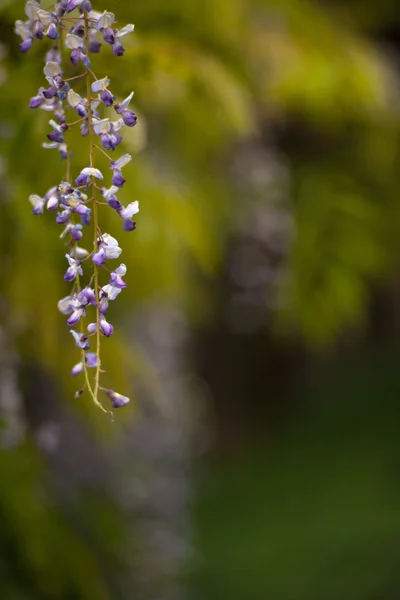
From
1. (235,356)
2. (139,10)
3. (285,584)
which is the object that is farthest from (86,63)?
(235,356)

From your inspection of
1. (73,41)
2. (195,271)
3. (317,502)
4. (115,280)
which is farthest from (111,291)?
(317,502)

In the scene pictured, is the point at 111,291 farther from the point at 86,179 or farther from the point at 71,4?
the point at 71,4

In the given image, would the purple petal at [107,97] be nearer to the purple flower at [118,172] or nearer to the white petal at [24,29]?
the purple flower at [118,172]

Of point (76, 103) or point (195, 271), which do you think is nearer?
point (76, 103)

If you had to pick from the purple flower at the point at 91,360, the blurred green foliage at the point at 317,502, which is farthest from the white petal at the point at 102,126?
the blurred green foliage at the point at 317,502

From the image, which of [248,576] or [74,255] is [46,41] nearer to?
[74,255]

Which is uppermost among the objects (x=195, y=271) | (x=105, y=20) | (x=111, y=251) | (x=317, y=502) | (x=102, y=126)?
(x=195, y=271)

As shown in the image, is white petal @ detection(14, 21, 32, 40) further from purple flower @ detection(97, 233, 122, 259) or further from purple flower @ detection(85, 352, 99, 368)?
purple flower @ detection(85, 352, 99, 368)

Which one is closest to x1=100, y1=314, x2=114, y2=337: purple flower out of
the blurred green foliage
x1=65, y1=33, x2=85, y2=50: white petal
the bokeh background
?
x1=65, y1=33, x2=85, y2=50: white petal
